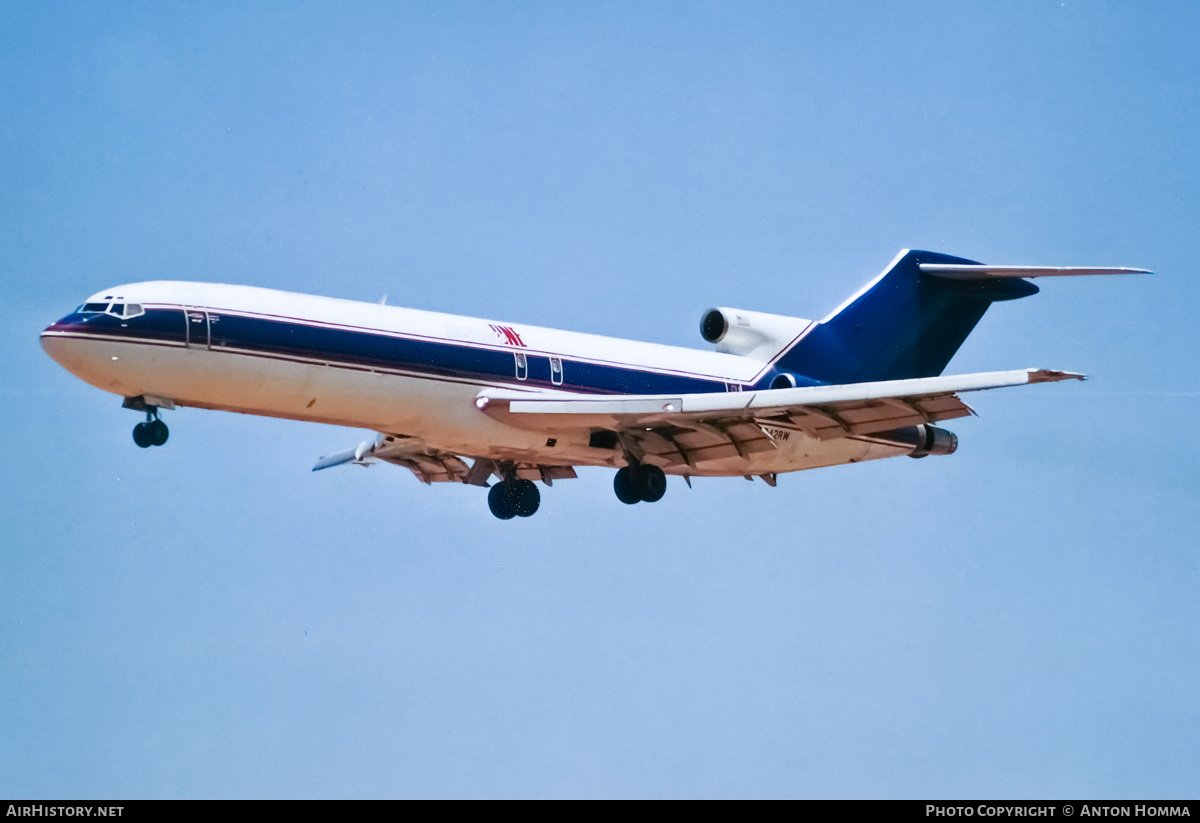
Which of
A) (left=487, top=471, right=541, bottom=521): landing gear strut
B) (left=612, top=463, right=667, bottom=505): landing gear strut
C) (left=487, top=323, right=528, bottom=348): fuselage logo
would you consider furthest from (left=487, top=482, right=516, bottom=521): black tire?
(left=487, top=323, right=528, bottom=348): fuselage logo

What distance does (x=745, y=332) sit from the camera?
32500mm

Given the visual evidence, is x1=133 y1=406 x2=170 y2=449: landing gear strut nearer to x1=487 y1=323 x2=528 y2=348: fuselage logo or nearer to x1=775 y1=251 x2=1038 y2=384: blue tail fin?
x1=487 y1=323 x2=528 y2=348: fuselage logo

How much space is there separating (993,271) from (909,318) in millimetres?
2048

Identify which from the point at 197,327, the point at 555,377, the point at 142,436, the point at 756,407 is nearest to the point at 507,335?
the point at 555,377

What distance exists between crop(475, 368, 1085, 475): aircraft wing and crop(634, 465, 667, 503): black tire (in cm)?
48

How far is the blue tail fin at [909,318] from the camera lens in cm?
3378

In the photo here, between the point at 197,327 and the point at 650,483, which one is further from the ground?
the point at 197,327

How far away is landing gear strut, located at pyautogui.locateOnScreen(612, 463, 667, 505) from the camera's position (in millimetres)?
29641

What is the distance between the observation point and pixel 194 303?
1000 inches

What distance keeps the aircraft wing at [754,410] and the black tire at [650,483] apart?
48 centimetres

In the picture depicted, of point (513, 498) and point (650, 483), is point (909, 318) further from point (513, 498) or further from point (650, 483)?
point (513, 498)

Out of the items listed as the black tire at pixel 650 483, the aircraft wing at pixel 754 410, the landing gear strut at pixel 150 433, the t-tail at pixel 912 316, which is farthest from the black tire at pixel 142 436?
the t-tail at pixel 912 316

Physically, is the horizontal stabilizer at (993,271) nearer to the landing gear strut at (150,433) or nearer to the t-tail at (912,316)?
the t-tail at (912,316)
